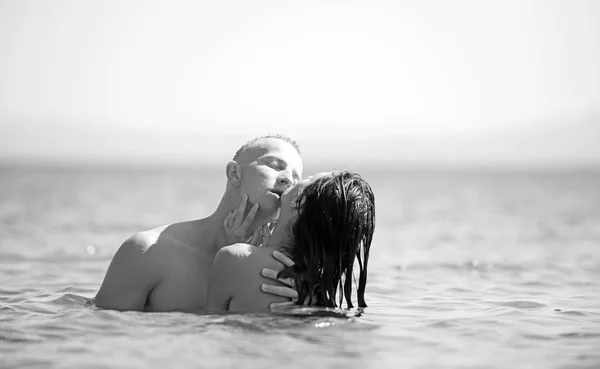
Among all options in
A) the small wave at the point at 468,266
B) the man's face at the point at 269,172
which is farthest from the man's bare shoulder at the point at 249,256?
the small wave at the point at 468,266

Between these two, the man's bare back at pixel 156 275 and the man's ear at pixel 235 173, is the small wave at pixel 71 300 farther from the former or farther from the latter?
the man's ear at pixel 235 173

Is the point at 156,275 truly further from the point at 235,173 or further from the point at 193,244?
the point at 235,173

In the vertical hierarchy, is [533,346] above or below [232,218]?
below

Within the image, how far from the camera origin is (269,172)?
614cm

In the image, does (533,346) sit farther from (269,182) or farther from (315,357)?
(269,182)

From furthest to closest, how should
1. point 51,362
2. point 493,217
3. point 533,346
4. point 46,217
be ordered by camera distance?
1. point 493,217
2. point 46,217
3. point 533,346
4. point 51,362

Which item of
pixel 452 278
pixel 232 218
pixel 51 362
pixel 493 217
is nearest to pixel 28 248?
pixel 452 278

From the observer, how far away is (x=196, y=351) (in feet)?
16.6

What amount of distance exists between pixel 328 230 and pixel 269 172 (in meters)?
0.70

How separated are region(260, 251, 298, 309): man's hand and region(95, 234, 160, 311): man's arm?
82 cm

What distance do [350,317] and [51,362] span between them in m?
2.14

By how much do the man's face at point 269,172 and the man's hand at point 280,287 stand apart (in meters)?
0.51

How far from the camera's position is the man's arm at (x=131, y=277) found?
5910mm

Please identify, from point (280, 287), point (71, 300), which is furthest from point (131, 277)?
point (71, 300)
